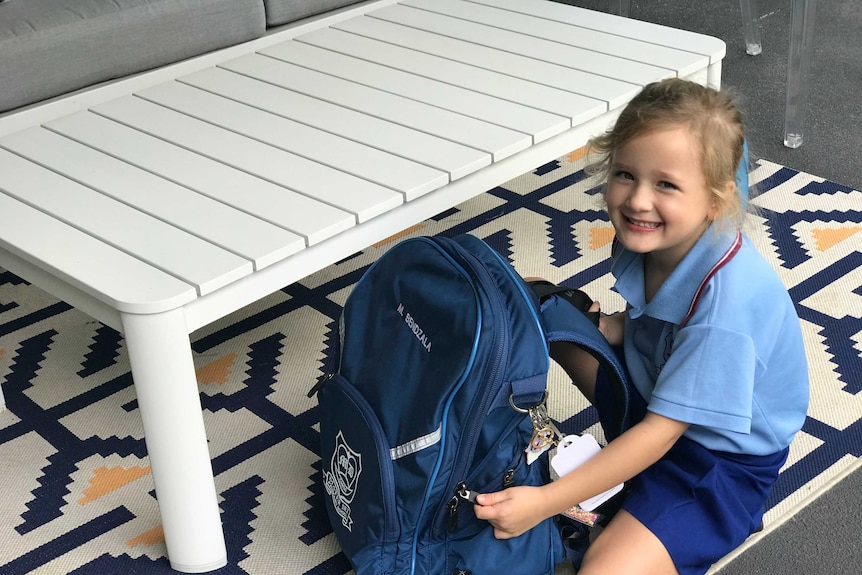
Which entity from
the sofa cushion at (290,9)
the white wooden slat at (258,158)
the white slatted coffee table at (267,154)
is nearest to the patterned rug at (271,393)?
the white slatted coffee table at (267,154)

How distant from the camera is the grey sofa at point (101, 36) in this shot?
1767mm

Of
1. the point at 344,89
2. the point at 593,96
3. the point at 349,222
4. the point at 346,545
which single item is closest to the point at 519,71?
the point at 593,96

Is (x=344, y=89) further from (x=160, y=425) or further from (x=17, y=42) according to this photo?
(x=160, y=425)

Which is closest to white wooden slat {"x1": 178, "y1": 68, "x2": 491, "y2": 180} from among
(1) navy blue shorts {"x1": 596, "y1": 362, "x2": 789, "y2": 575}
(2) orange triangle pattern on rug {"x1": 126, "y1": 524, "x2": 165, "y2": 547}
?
(1) navy blue shorts {"x1": 596, "y1": 362, "x2": 789, "y2": 575}

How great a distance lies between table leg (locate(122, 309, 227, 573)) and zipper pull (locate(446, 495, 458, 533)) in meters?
0.28

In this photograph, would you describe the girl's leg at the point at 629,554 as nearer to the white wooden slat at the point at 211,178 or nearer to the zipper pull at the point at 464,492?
the zipper pull at the point at 464,492

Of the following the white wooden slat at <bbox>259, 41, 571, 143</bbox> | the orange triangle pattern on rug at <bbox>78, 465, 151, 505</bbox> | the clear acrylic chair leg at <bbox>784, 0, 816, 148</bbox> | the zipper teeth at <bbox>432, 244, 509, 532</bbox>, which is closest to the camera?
the zipper teeth at <bbox>432, 244, 509, 532</bbox>

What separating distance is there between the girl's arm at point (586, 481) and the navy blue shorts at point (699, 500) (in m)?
0.06

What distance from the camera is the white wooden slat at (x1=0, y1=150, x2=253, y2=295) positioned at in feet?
3.89

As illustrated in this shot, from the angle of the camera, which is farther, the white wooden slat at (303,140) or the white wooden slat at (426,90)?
the white wooden slat at (426,90)

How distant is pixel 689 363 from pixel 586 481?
16 cm

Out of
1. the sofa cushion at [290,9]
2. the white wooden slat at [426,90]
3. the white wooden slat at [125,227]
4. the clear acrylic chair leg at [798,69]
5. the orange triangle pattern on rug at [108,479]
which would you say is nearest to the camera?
the white wooden slat at [125,227]

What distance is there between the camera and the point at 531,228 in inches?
76.9

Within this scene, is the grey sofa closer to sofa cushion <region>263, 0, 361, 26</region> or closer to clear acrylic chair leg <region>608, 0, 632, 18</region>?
sofa cushion <region>263, 0, 361, 26</region>
